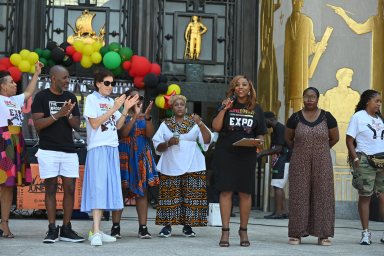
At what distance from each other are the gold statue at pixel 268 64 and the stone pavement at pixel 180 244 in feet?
14.2

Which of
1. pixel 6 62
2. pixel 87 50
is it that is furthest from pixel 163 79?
pixel 6 62

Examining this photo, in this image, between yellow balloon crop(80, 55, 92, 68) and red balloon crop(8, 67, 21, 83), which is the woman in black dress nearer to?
yellow balloon crop(80, 55, 92, 68)

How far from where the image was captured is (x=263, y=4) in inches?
625

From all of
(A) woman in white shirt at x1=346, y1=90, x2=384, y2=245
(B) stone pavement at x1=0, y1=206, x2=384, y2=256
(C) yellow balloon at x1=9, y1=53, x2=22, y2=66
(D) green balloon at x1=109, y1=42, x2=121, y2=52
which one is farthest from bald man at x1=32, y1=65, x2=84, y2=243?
(D) green balloon at x1=109, y1=42, x2=121, y2=52

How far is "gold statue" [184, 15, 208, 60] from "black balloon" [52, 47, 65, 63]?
2830 millimetres

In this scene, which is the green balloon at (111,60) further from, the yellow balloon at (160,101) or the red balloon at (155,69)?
the yellow balloon at (160,101)

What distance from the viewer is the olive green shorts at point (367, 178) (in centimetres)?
914

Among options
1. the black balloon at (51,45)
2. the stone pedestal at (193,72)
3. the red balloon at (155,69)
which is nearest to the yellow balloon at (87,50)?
the black balloon at (51,45)

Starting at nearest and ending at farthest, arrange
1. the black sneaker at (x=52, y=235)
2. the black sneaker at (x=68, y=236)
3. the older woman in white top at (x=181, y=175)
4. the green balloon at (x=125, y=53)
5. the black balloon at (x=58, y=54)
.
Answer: the black sneaker at (x=52, y=235), the black sneaker at (x=68, y=236), the older woman in white top at (x=181, y=175), the black balloon at (x=58, y=54), the green balloon at (x=125, y=53)

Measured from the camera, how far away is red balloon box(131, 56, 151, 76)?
1429cm

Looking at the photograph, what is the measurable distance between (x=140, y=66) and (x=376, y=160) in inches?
245

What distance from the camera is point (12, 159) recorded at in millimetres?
8711

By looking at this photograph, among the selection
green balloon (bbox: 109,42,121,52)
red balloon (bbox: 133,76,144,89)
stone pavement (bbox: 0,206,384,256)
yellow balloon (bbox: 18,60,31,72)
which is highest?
green balloon (bbox: 109,42,121,52)

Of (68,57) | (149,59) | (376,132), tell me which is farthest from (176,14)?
(376,132)
